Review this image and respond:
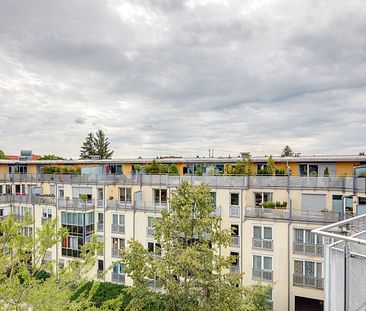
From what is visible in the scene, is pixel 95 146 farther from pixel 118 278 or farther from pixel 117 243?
pixel 118 278

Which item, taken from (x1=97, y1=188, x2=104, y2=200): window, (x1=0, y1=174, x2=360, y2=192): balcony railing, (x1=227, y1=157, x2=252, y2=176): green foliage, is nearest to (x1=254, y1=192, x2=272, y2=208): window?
(x1=0, y1=174, x2=360, y2=192): balcony railing

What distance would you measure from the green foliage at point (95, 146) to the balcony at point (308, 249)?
63.9 m

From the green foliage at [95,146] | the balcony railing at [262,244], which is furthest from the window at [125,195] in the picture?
the green foliage at [95,146]

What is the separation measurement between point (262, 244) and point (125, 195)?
14.4 m

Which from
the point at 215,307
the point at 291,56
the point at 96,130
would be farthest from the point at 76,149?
the point at 215,307

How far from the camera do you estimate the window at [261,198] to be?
25425 millimetres

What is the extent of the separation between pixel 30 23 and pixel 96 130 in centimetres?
6143

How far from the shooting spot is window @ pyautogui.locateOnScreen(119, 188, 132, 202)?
31203 millimetres

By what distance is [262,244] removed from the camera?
2367 cm

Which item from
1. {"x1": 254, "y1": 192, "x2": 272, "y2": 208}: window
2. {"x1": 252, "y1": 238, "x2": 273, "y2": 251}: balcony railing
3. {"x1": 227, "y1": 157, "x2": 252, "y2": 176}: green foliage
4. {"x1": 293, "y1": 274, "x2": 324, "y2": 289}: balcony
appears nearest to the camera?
{"x1": 293, "y1": 274, "x2": 324, "y2": 289}: balcony

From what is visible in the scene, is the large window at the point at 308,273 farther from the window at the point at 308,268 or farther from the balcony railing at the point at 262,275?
the balcony railing at the point at 262,275

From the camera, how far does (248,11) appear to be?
19.4 m

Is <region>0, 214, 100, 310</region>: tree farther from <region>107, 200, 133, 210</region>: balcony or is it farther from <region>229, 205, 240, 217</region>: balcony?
<region>107, 200, 133, 210</region>: balcony

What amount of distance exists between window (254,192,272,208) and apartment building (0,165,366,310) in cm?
8
